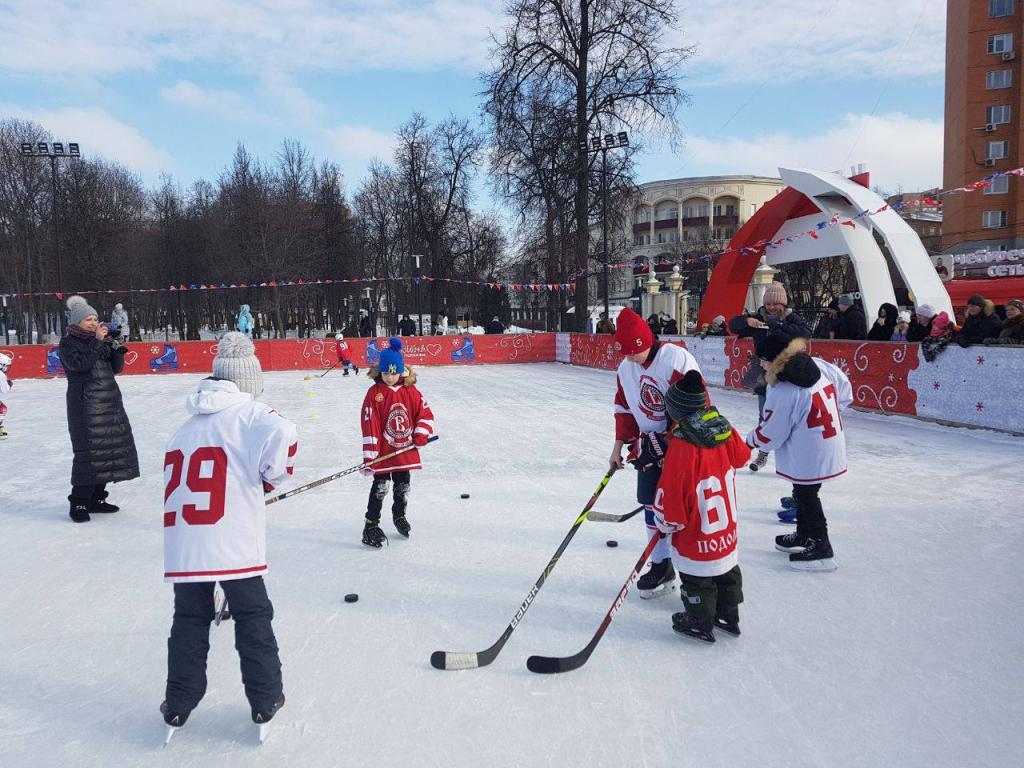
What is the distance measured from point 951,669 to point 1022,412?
22.1 ft

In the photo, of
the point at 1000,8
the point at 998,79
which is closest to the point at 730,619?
the point at 998,79

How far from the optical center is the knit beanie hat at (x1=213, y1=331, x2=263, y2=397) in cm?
266

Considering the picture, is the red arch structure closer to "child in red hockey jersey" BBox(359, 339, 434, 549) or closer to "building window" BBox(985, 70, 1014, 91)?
"child in red hockey jersey" BBox(359, 339, 434, 549)

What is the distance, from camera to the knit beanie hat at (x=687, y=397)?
10.3ft

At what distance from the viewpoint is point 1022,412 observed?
323 inches

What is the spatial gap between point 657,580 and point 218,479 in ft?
8.13

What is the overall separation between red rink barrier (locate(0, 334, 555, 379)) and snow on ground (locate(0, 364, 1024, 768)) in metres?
13.4

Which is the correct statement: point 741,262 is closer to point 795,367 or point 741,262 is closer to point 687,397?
point 795,367

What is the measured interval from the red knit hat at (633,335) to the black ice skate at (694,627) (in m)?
1.40

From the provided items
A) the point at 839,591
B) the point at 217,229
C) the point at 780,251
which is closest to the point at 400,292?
the point at 217,229

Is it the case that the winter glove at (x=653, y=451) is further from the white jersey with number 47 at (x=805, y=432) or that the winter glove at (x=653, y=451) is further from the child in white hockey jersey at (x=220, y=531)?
the child in white hockey jersey at (x=220, y=531)

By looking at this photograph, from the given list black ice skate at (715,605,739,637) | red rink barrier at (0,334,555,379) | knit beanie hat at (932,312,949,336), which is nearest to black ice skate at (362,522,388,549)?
black ice skate at (715,605,739,637)

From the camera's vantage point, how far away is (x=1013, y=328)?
28.1 feet

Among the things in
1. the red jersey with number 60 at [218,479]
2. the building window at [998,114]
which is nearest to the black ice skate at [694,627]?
Answer: the red jersey with number 60 at [218,479]
